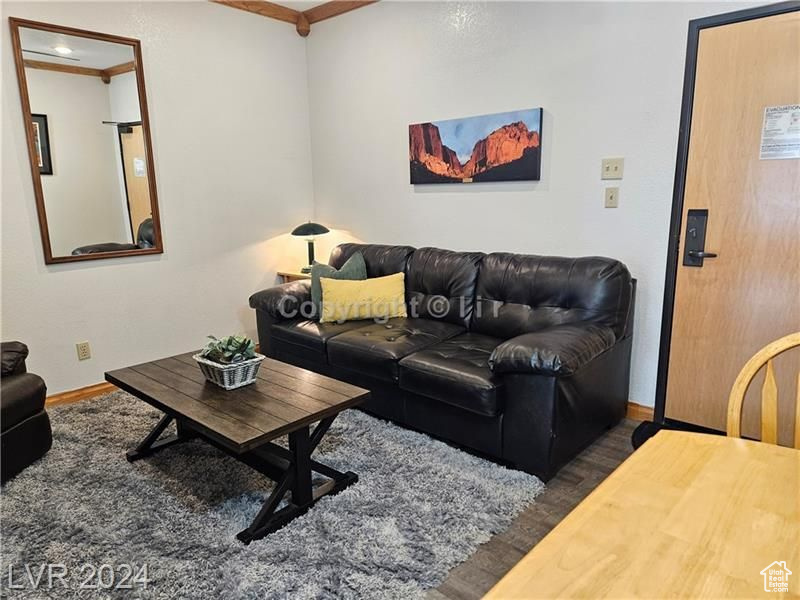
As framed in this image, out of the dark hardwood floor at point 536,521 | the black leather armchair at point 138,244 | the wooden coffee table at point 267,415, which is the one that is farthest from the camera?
the black leather armchair at point 138,244

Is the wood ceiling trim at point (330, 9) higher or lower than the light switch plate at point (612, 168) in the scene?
higher

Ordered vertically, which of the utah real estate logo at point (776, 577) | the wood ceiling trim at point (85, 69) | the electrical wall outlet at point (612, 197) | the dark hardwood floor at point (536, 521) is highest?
the wood ceiling trim at point (85, 69)

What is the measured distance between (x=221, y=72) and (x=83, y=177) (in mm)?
1262

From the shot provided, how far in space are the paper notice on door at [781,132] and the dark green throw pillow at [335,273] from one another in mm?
2336

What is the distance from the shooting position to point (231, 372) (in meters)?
2.13

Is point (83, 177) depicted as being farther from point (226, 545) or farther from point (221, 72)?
point (226, 545)

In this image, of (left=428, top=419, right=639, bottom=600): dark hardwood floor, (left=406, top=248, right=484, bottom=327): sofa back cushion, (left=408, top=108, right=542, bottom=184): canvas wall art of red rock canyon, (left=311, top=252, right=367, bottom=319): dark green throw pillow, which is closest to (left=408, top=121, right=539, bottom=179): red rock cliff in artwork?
(left=408, top=108, right=542, bottom=184): canvas wall art of red rock canyon

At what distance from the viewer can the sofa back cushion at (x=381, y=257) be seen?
11.4ft

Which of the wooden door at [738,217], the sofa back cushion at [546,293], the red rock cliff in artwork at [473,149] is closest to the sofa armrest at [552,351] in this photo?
the sofa back cushion at [546,293]

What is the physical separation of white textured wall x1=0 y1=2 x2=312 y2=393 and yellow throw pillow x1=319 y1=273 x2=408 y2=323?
111cm

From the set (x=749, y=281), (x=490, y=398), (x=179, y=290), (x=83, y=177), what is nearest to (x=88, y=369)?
(x=179, y=290)

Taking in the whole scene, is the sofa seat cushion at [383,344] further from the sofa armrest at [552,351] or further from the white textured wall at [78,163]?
the white textured wall at [78,163]

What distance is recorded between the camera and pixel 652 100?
8.52 ft

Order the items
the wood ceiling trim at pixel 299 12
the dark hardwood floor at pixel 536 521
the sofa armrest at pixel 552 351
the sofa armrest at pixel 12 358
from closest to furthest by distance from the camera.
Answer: the dark hardwood floor at pixel 536 521
the sofa armrest at pixel 552 351
the sofa armrest at pixel 12 358
the wood ceiling trim at pixel 299 12
